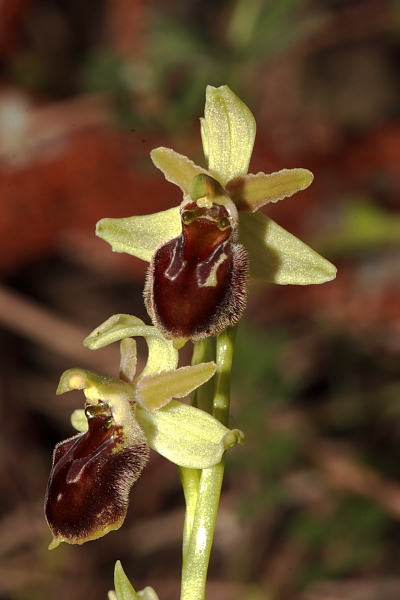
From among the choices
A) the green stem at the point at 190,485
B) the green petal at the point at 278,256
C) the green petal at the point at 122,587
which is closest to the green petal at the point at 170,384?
the green stem at the point at 190,485

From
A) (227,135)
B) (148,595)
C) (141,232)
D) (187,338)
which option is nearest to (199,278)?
(187,338)

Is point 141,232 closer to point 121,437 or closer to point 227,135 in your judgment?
point 227,135

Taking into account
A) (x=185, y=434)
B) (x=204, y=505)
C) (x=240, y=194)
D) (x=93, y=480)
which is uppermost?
(x=240, y=194)

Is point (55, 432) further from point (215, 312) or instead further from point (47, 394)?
point (215, 312)

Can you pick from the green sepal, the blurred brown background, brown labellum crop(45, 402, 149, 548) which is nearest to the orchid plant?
brown labellum crop(45, 402, 149, 548)

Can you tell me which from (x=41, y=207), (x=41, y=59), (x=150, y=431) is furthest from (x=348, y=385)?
(x=41, y=59)

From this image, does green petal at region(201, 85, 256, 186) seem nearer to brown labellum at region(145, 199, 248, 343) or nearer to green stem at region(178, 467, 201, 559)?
brown labellum at region(145, 199, 248, 343)
